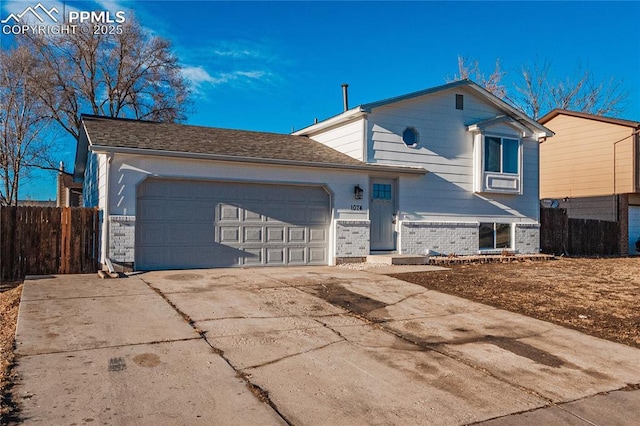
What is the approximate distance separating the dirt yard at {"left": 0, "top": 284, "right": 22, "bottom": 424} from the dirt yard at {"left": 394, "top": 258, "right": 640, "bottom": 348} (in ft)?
21.5

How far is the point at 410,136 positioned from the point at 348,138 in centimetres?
193

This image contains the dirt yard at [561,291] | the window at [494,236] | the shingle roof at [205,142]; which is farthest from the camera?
the window at [494,236]

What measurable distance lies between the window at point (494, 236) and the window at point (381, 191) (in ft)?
12.4

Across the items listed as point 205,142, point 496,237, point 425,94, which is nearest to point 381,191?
point 425,94

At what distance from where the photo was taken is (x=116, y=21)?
2544 centimetres

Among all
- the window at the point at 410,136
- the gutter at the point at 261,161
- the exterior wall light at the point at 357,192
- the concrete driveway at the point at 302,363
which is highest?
the window at the point at 410,136

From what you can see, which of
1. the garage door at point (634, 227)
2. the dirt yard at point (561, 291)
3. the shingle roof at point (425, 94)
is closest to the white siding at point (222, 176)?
the shingle roof at point (425, 94)

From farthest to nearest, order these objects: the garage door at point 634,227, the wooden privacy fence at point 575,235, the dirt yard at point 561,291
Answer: the garage door at point 634,227, the wooden privacy fence at point 575,235, the dirt yard at point 561,291

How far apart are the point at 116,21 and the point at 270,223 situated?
759 inches

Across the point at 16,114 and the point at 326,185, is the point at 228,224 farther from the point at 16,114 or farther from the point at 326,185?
the point at 16,114

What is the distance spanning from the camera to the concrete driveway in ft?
12.4

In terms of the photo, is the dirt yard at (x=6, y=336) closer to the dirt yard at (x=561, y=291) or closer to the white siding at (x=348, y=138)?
the dirt yard at (x=561, y=291)

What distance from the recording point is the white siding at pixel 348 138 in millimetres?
13930

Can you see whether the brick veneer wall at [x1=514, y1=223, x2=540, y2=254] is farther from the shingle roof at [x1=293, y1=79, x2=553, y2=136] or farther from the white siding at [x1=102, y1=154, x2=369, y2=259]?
the white siding at [x1=102, y1=154, x2=369, y2=259]
